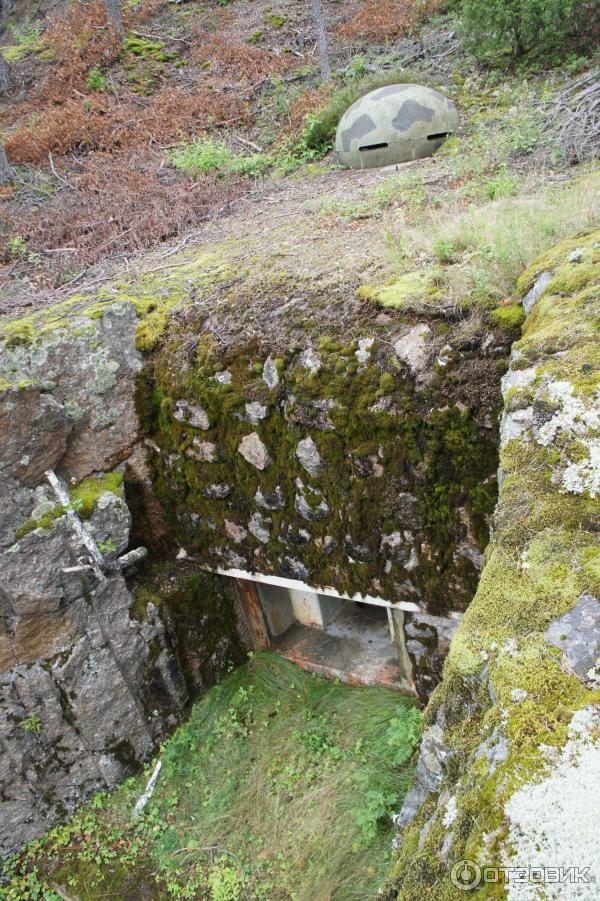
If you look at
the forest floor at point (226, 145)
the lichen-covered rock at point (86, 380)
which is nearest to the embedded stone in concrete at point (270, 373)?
the forest floor at point (226, 145)

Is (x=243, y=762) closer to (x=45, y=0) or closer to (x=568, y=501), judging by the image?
(x=568, y=501)

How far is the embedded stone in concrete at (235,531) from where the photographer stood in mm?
4680

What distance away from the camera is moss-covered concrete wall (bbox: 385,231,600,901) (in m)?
1.00

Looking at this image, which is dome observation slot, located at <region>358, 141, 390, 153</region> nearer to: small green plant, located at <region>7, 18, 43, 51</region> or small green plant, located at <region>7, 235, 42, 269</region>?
small green plant, located at <region>7, 235, 42, 269</region>

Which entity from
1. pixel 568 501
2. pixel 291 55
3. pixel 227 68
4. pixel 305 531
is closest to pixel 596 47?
pixel 291 55

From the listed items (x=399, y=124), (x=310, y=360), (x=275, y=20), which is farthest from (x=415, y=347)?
(x=275, y=20)

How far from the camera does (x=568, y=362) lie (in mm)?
2021

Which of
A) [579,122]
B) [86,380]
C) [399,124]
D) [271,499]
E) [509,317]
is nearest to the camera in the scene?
[509,317]

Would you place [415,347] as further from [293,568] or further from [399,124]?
[399,124]

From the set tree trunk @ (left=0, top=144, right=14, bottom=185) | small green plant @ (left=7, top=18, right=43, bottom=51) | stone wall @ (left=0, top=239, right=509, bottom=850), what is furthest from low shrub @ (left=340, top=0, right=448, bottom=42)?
stone wall @ (left=0, top=239, right=509, bottom=850)

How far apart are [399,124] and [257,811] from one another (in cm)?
682

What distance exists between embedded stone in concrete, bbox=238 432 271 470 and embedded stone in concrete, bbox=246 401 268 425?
0.11 meters

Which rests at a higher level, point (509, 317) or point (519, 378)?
point (519, 378)

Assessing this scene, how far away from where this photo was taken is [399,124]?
21.5ft
